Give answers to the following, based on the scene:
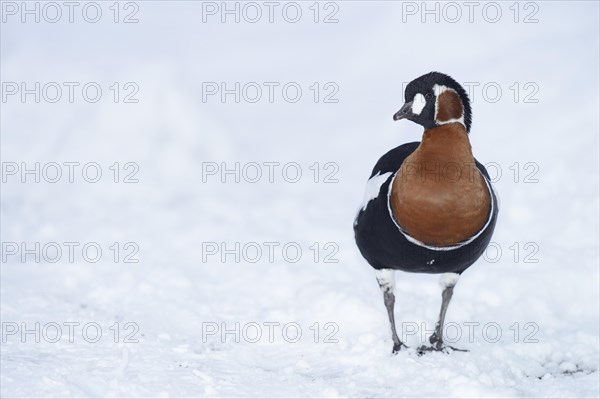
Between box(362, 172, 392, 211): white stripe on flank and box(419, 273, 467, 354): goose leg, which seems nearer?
box(362, 172, 392, 211): white stripe on flank

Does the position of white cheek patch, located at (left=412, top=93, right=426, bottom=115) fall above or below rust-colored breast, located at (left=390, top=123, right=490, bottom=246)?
above

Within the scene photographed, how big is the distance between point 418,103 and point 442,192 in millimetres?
633

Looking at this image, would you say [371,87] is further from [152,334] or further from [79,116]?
[152,334]

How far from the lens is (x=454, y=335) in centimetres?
630

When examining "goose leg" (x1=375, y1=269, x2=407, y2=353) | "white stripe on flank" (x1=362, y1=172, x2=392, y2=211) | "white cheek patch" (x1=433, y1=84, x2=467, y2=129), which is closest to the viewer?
"white cheek patch" (x1=433, y1=84, x2=467, y2=129)

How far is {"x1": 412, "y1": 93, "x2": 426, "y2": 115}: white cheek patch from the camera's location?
17.4ft

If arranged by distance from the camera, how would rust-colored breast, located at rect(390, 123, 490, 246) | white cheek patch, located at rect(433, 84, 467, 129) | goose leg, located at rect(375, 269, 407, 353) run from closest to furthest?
1. rust-colored breast, located at rect(390, 123, 490, 246)
2. white cheek patch, located at rect(433, 84, 467, 129)
3. goose leg, located at rect(375, 269, 407, 353)

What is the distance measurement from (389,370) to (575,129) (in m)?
5.72

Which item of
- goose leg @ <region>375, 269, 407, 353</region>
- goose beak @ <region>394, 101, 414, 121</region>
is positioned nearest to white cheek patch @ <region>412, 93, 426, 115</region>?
goose beak @ <region>394, 101, 414, 121</region>

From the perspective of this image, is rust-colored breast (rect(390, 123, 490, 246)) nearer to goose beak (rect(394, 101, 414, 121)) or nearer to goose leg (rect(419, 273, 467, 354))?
goose beak (rect(394, 101, 414, 121))

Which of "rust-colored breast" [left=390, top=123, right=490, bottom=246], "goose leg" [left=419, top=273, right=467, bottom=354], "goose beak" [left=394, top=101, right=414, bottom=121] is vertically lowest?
"goose leg" [left=419, top=273, right=467, bottom=354]

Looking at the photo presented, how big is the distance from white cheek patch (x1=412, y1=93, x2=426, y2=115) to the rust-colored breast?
5.9 inches

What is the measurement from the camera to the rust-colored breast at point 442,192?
16.8 ft

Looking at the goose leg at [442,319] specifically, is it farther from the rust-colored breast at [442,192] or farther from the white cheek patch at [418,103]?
the white cheek patch at [418,103]
